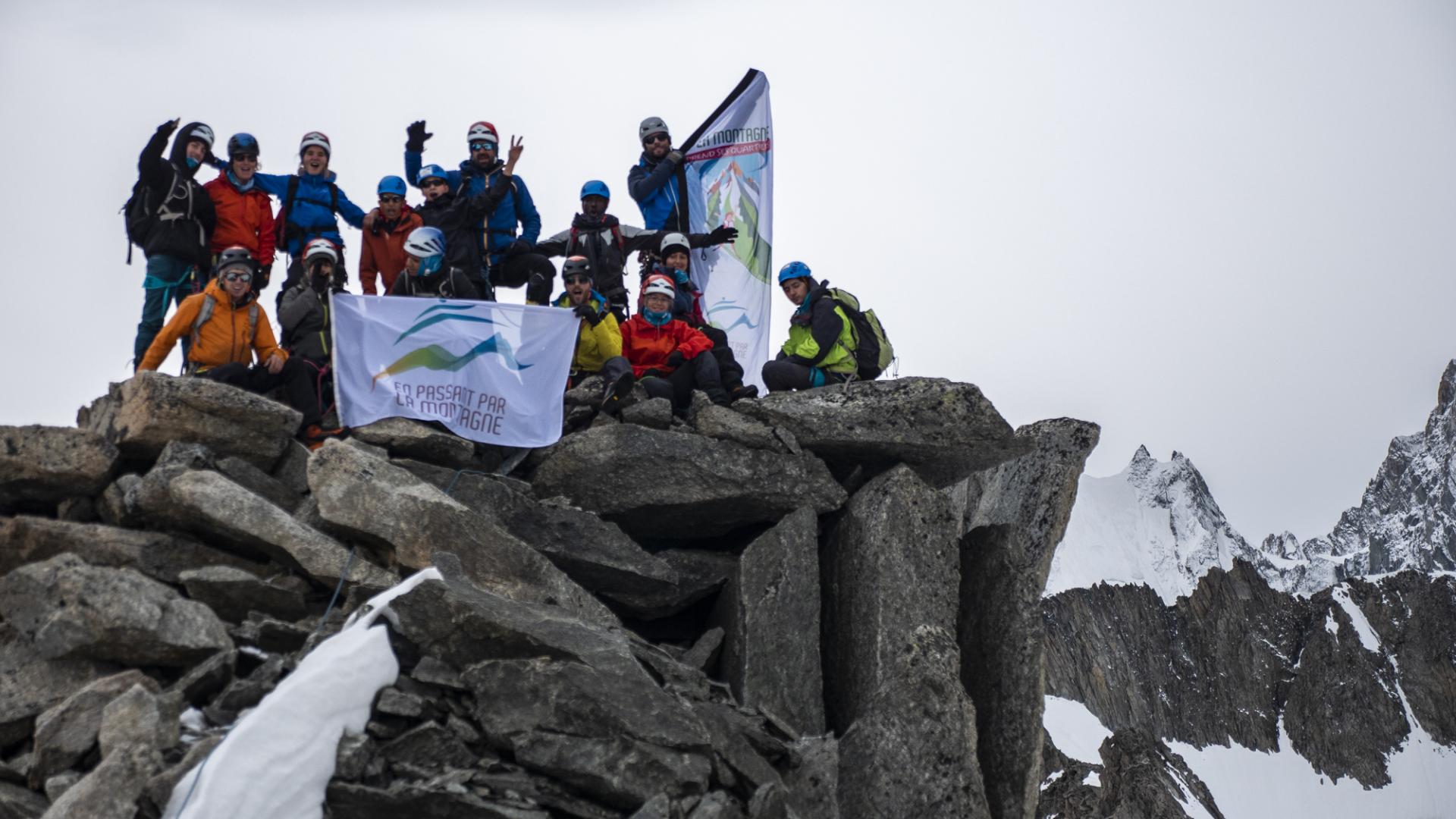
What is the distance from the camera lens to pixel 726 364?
54.7 feet

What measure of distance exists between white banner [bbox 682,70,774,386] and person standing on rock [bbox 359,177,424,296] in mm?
4570

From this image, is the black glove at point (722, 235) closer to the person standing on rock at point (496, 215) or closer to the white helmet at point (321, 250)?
the person standing on rock at point (496, 215)

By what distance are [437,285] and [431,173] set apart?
185 cm

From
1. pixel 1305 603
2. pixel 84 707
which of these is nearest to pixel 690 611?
pixel 84 707

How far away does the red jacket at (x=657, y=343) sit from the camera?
53.9 feet

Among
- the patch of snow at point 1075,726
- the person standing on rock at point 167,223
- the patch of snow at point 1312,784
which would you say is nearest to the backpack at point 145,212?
the person standing on rock at point 167,223

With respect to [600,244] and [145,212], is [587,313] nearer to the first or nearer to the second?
[600,244]

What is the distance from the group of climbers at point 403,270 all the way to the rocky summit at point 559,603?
3.03ft

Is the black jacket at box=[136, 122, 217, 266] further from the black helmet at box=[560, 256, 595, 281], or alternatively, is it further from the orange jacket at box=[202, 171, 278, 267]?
the black helmet at box=[560, 256, 595, 281]

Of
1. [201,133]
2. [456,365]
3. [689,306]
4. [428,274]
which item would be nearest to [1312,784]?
[689,306]

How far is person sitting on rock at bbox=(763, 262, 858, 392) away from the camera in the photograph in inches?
651

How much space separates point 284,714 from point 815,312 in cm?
939

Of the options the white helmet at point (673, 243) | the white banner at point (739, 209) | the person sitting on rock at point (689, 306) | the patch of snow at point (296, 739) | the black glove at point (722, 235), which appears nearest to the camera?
the patch of snow at point (296, 739)

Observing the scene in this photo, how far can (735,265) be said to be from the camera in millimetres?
20312
